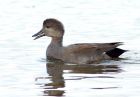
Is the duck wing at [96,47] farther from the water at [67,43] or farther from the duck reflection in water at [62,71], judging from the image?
the duck reflection in water at [62,71]

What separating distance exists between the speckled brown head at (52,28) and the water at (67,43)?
471 mm

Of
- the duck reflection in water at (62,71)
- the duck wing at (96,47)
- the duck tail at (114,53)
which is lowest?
the duck reflection in water at (62,71)

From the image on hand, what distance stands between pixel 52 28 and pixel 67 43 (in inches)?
38.3

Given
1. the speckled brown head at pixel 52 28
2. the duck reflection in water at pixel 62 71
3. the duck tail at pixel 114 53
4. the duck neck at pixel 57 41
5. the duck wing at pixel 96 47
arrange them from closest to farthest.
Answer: the duck reflection in water at pixel 62 71 → the duck wing at pixel 96 47 → the duck tail at pixel 114 53 → the duck neck at pixel 57 41 → the speckled brown head at pixel 52 28

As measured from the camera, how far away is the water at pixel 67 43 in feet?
39.5

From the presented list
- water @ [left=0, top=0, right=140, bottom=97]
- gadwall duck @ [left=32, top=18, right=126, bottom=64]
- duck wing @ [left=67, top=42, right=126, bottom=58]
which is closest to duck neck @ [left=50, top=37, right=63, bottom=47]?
gadwall duck @ [left=32, top=18, right=126, bottom=64]

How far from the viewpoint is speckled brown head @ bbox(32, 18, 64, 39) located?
16062 mm

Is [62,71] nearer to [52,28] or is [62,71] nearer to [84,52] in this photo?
[84,52]

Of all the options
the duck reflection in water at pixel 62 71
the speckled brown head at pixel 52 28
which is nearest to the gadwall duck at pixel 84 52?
the duck reflection in water at pixel 62 71

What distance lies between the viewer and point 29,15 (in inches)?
816

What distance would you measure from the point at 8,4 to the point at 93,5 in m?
2.75

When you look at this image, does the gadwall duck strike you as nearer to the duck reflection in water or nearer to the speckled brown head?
the duck reflection in water

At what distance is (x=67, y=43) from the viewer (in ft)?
55.6

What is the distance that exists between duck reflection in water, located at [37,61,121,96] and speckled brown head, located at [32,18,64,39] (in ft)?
3.32
